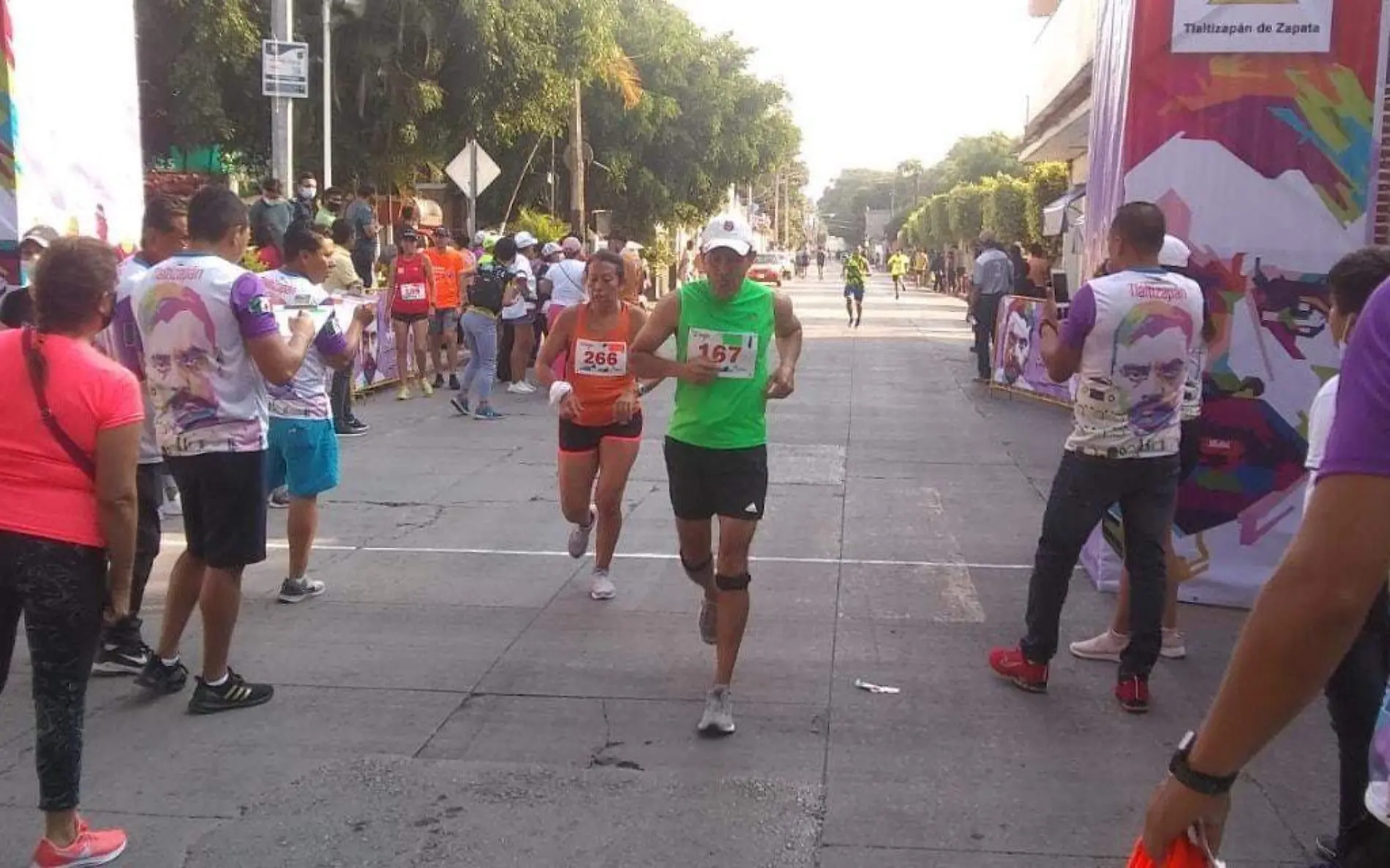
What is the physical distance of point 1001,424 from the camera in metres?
13.2

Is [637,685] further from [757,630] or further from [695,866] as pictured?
[695,866]

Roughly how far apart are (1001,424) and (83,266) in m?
10.7

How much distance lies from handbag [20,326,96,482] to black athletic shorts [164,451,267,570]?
1149 mm

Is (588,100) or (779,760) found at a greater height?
(588,100)

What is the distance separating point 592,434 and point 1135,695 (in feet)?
9.30

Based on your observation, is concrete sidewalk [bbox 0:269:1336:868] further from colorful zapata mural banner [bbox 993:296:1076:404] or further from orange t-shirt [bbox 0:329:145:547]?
colorful zapata mural banner [bbox 993:296:1076:404]

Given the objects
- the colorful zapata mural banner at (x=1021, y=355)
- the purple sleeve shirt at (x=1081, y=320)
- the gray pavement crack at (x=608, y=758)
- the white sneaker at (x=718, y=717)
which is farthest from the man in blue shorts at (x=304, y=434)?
the colorful zapata mural banner at (x=1021, y=355)

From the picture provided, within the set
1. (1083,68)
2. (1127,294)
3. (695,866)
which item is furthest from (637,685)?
(1083,68)

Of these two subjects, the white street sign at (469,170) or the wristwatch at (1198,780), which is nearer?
the wristwatch at (1198,780)

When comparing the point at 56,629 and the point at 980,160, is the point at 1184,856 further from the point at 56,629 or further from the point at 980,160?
the point at 980,160

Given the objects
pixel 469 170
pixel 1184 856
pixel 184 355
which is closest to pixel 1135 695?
pixel 1184 856

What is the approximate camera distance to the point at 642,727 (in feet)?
15.7

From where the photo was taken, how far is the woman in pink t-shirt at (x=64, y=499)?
11.5 ft

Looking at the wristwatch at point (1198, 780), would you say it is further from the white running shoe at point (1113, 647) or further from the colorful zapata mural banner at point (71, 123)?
the colorful zapata mural banner at point (71, 123)
